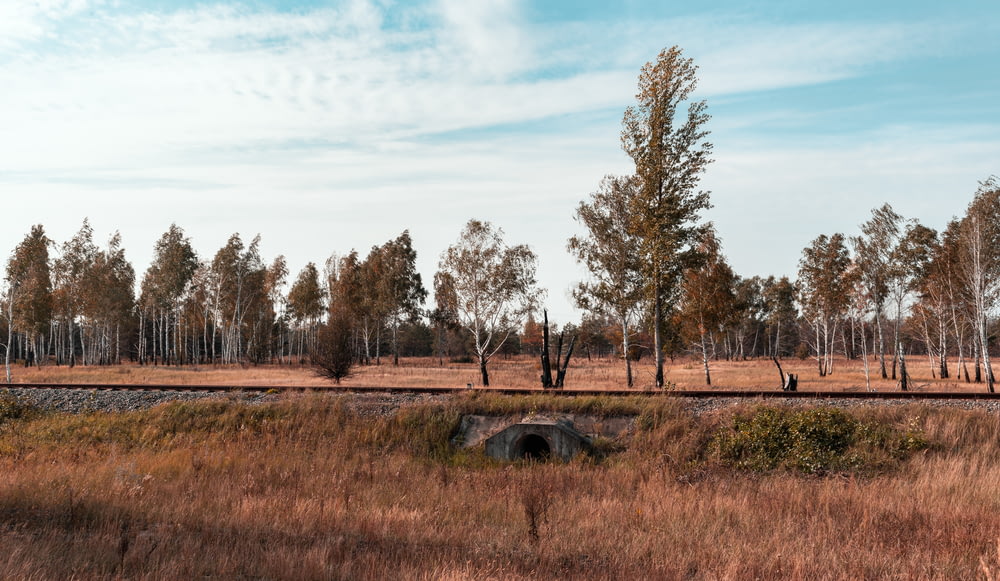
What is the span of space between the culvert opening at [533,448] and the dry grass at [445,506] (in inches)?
33.1

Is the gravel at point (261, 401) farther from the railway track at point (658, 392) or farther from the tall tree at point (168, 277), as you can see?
the tall tree at point (168, 277)

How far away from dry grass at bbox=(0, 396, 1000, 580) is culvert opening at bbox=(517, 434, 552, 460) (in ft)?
2.76

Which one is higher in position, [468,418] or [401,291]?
[401,291]

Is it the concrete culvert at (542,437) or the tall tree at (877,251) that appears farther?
the tall tree at (877,251)

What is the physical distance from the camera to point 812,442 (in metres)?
12.7

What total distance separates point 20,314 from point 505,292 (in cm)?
3619

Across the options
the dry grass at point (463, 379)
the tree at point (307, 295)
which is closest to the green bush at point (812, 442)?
the dry grass at point (463, 379)

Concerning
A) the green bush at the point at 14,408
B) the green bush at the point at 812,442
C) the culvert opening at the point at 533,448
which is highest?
the green bush at the point at 14,408

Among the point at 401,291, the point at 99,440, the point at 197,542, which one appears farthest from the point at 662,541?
the point at 401,291

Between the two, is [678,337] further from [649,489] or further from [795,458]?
[649,489]

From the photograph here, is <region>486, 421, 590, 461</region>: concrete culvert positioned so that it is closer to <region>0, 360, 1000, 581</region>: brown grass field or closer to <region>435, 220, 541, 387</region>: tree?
<region>0, 360, 1000, 581</region>: brown grass field

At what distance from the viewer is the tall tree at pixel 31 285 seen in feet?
146

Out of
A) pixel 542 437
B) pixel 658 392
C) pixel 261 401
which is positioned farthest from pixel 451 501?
pixel 261 401

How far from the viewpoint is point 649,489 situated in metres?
10.5
